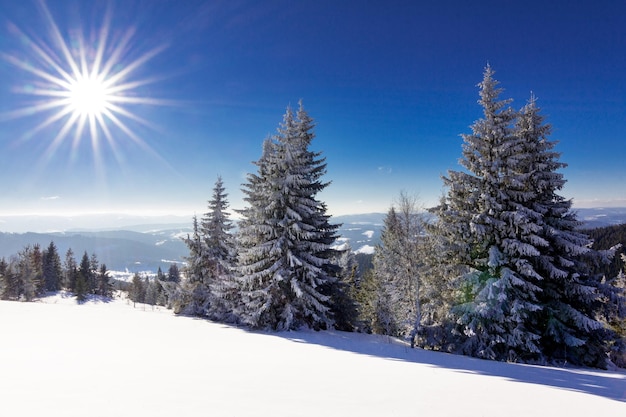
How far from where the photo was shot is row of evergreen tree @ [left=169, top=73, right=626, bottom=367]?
13828 mm

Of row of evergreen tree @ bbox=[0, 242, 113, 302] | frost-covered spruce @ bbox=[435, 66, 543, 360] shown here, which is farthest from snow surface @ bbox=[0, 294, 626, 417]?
row of evergreen tree @ bbox=[0, 242, 113, 302]

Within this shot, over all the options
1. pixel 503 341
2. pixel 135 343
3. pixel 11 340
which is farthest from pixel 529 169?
pixel 11 340

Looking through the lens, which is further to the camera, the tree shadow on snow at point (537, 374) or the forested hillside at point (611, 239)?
the forested hillside at point (611, 239)

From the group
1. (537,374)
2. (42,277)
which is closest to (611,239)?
(537,374)

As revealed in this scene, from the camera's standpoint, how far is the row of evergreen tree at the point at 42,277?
158 ft

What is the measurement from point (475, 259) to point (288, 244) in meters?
9.80

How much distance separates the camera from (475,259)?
595 inches

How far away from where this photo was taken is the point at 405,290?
60.2ft

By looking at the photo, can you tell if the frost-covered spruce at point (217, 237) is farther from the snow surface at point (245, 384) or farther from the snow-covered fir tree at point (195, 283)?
the snow surface at point (245, 384)

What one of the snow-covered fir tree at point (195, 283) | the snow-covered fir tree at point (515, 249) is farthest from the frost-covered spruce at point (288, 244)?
the snow-covered fir tree at point (515, 249)

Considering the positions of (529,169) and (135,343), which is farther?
(529,169)

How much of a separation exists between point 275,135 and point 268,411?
1634 centimetres

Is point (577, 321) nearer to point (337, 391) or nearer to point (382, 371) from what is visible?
point (382, 371)

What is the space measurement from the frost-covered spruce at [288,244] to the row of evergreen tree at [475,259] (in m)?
0.08
